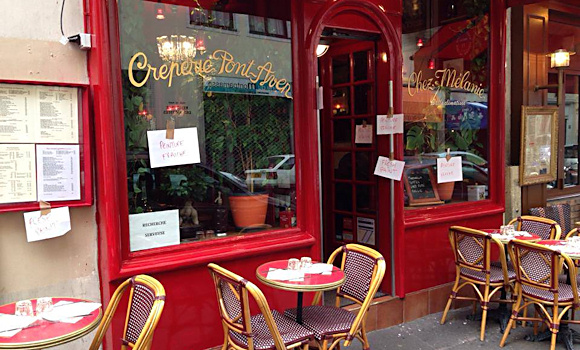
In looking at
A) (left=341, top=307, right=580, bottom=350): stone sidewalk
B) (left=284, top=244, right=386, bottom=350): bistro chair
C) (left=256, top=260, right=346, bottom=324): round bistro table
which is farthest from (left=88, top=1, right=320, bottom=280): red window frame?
(left=341, top=307, right=580, bottom=350): stone sidewalk

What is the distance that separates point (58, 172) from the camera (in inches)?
132

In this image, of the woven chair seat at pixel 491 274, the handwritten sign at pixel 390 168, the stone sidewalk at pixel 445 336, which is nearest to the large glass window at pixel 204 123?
the handwritten sign at pixel 390 168

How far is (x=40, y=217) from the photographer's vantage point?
3.29 m

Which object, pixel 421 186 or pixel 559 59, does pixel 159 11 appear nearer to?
pixel 421 186

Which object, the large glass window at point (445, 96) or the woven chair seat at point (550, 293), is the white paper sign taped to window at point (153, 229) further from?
the woven chair seat at point (550, 293)

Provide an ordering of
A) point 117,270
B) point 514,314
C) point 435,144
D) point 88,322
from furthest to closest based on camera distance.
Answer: point 435,144
point 514,314
point 117,270
point 88,322

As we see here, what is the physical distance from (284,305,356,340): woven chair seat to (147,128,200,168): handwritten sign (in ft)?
4.72

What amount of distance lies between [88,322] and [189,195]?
152cm

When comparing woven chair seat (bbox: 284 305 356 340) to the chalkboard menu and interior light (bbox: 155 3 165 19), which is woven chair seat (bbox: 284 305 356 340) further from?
interior light (bbox: 155 3 165 19)

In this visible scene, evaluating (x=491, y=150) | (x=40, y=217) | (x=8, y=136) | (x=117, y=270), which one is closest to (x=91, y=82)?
(x=8, y=136)

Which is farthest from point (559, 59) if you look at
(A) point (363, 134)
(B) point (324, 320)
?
(B) point (324, 320)

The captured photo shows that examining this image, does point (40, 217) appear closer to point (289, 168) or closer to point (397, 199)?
point (289, 168)

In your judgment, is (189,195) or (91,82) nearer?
(91,82)

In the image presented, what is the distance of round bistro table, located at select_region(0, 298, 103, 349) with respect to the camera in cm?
242
